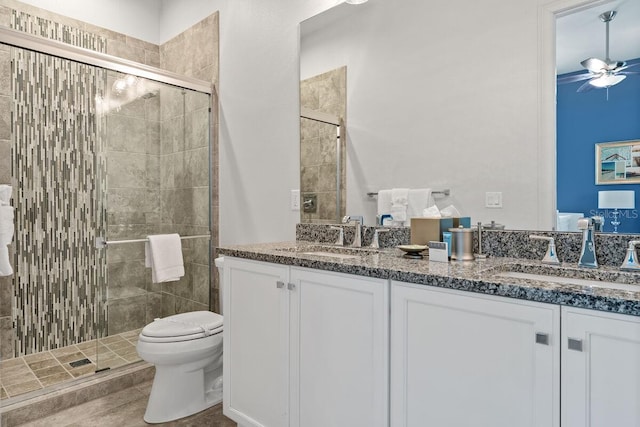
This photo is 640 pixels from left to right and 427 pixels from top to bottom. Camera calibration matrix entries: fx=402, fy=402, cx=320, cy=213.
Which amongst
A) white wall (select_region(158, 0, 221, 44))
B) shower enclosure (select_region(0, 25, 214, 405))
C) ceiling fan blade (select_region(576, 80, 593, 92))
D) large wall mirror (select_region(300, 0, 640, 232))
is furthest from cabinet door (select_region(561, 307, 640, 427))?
white wall (select_region(158, 0, 221, 44))

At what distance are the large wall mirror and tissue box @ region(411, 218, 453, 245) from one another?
0.14 meters

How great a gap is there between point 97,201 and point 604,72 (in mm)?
2805

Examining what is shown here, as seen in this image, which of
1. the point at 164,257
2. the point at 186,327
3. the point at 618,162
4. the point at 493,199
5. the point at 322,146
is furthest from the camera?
the point at 164,257

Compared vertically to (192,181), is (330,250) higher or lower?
lower

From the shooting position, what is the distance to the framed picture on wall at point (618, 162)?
4.38 ft

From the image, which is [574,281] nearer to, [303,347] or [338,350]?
[338,350]

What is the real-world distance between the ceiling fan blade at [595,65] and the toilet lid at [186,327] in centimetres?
199

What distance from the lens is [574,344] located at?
93 centimetres

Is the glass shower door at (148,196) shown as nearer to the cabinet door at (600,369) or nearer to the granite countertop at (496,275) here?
the granite countertop at (496,275)

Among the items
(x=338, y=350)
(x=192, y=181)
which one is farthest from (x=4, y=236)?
(x=338, y=350)

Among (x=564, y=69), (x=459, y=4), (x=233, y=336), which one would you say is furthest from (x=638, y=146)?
(x=233, y=336)

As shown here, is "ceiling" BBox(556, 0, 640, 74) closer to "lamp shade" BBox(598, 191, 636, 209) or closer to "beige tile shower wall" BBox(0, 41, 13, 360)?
"lamp shade" BBox(598, 191, 636, 209)

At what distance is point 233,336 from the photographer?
1.86m

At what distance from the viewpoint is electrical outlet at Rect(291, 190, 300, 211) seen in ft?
7.68
